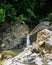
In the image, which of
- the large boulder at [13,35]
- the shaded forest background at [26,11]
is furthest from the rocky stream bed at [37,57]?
the shaded forest background at [26,11]

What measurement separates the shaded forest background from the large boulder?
0.39m

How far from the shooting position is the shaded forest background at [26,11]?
730 inches

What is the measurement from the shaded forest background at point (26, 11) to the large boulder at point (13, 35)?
0.39 meters

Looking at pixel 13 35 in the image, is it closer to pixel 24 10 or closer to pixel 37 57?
pixel 24 10

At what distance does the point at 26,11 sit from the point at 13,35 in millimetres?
2813

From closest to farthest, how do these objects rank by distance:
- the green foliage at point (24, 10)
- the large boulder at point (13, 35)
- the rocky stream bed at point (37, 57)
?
the rocky stream bed at point (37, 57) → the large boulder at point (13, 35) → the green foliage at point (24, 10)

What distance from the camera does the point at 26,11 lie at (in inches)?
786

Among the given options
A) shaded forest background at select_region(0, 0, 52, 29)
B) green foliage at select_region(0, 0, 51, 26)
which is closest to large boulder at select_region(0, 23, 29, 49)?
shaded forest background at select_region(0, 0, 52, 29)

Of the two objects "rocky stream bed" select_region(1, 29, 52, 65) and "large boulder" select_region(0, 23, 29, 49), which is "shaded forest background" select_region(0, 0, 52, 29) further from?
"rocky stream bed" select_region(1, 29, 52, 65)

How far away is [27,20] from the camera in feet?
64.8

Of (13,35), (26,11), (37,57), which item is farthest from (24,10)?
(37,57)

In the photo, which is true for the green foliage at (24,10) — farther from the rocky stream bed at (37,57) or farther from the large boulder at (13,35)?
the rocky stream bed at (37,57)

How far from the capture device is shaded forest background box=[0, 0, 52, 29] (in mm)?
18531

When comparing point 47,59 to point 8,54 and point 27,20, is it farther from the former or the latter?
point 27,20
